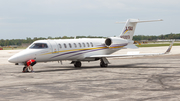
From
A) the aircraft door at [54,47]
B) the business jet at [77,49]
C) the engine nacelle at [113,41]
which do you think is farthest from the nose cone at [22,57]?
the engine nacelle at [113,41]

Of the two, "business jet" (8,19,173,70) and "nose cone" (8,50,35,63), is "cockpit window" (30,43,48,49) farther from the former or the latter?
"nose cone" (8,50,35,63)

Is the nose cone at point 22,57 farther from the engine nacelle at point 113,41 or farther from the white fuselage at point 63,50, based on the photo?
the engine nacelle at point 113,41

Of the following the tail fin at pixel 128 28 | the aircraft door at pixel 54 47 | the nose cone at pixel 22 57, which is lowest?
the nose cone at pixel 22 57

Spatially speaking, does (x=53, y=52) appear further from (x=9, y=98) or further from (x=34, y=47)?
(x=9, y=98)

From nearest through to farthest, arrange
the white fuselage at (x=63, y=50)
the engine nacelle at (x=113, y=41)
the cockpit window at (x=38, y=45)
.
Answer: the white fuselage at (x=63, y=50) < the cockpit window at (x=38, y=45) < the engine nacelle at (x=113, y=41)

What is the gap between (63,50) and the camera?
22.3 metres

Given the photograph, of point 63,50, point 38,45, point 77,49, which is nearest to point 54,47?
point 63,50

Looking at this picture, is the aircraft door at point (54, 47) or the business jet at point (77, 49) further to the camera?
the aircraft door at point (54, 47)

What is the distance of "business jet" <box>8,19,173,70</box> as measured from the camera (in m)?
20.4

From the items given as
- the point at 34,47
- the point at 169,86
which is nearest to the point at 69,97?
the point at 169,86

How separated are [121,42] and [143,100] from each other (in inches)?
685

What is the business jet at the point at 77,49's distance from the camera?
66.9 ft

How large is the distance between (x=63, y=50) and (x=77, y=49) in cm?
161

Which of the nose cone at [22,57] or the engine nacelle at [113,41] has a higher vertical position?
the engine nacelle at [113,41]
